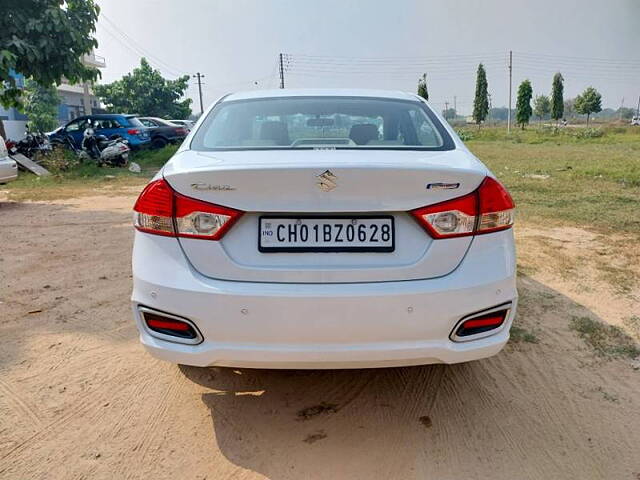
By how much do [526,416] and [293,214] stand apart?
1.47 metres

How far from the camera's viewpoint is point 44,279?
436cm

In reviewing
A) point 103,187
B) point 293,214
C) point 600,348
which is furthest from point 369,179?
point 103,187

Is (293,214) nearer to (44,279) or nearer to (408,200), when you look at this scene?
(408,200)

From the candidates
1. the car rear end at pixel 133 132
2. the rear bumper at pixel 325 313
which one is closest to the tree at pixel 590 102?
the car rear end at pixel 133 132

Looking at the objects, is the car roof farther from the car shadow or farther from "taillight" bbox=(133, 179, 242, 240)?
the car shadow

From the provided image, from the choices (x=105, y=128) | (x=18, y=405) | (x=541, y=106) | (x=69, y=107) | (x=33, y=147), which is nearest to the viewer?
(x=18, y=405)

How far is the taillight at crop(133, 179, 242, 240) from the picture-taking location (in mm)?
1944

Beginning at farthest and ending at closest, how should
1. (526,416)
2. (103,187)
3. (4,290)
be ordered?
(103,187) < (4,290) < (526,416)

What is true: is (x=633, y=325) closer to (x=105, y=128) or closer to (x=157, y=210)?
(x=157, y=210)

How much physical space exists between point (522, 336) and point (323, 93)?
6.38ft

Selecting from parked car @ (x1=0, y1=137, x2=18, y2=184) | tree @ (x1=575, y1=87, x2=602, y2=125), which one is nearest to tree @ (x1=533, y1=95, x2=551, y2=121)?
tree @ (x1=575, y1=87, x2=602, y2=125)

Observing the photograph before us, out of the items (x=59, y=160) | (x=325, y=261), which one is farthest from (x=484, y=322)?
(x=59, y=160)

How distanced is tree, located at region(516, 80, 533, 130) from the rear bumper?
54.8m

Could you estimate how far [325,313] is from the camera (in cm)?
189
